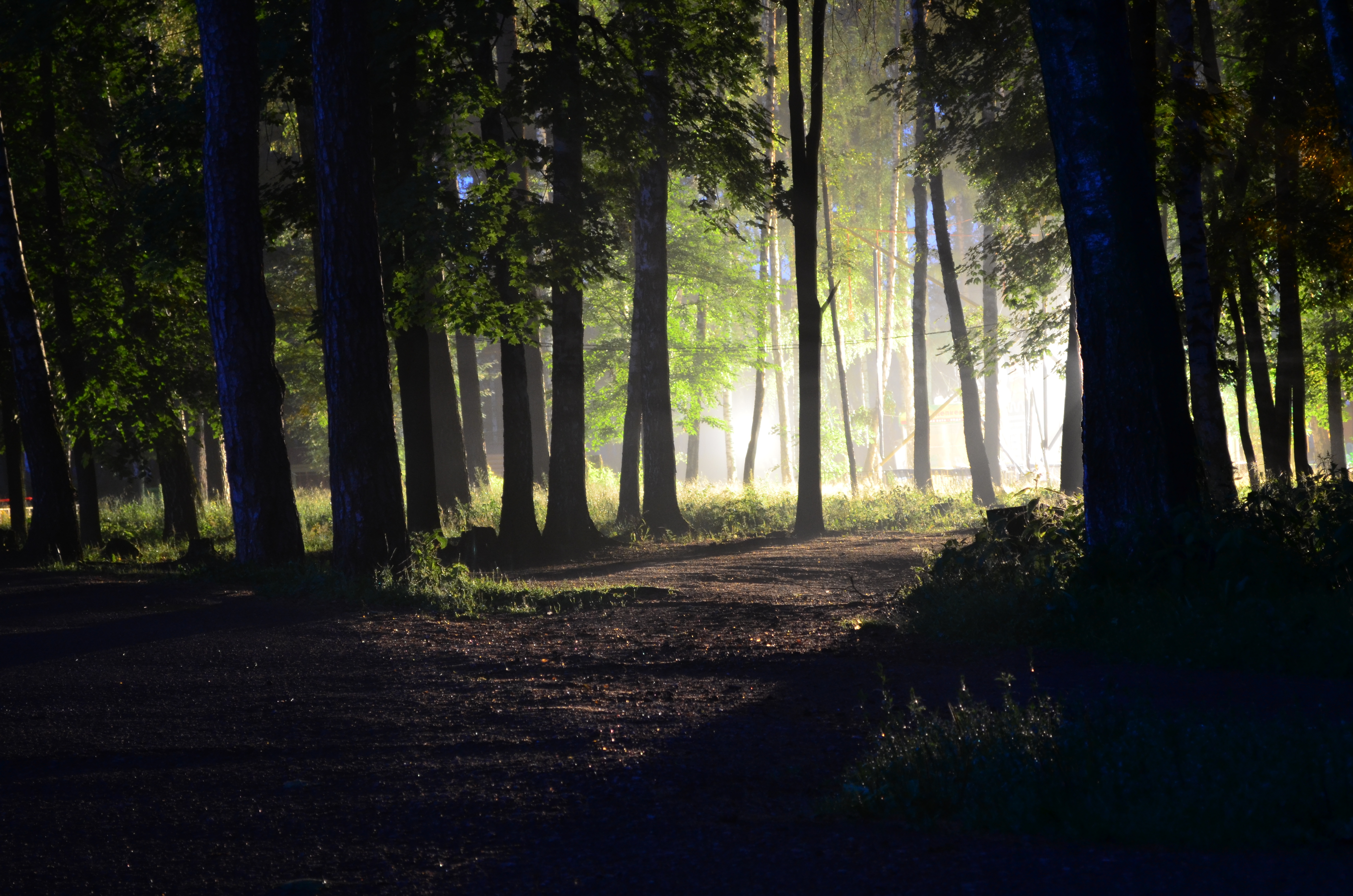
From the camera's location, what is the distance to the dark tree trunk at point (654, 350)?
60.9ft

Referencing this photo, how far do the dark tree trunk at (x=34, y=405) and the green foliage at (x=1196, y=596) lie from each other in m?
12.9

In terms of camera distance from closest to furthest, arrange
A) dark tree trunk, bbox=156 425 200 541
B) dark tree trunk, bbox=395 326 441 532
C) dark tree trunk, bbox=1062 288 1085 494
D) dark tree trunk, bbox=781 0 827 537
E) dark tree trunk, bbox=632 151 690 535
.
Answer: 1. dark tree trunk, bbox=395 326 441 532
2. dark tree trunk, bbox=781 0 827 537
3. dark tree trunk, bbox=156 425 200 541
4. dark tree trunk, bbox=632 151 690 535
5. dark tree trunk, bbox=1062 288 1085 494

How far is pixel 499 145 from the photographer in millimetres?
13539

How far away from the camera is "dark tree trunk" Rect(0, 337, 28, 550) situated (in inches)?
663

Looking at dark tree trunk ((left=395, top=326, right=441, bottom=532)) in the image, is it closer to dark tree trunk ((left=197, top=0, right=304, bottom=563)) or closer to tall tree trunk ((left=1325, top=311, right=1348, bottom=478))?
dark tree trunk ((left=197, top=0, right=304, bottom=563))

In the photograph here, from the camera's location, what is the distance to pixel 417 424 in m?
13.7

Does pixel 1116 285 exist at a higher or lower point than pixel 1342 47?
lower

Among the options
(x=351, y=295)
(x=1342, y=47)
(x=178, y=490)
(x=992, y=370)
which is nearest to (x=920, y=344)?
(x=992, y=370)

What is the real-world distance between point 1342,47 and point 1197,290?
4534 millimetres

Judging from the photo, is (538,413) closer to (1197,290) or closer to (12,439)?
(12,439)

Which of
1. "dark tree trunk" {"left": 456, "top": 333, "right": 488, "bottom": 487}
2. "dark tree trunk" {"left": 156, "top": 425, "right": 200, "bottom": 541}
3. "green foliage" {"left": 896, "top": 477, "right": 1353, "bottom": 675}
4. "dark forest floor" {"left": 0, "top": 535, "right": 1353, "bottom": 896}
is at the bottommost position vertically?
"dark forest floor" {"left": 0, "top": 535, "right": 1353, "bottom": 896}

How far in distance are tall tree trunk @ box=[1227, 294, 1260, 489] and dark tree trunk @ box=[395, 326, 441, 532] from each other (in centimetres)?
1165

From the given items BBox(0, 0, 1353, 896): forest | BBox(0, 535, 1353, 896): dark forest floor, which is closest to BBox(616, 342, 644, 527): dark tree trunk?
BBox(0, 0, 1353, 896): forest

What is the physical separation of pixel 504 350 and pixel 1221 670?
1084 cm
